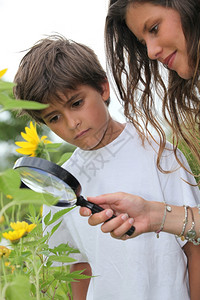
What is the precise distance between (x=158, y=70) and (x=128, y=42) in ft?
0.50

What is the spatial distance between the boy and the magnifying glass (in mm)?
343

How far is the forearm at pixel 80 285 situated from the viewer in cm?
134

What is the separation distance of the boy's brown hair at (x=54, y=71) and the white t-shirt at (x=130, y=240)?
240 millimetres

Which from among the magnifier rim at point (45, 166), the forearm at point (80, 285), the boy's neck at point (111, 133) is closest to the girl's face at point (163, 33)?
the boy's neck at point (111, 133)

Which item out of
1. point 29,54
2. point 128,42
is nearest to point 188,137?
point 128,42

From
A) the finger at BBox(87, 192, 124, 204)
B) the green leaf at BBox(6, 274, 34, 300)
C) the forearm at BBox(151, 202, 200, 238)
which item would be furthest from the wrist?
the green leaf at BBox(6, 274, 34, 300)

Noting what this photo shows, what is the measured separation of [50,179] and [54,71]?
21.9 inches

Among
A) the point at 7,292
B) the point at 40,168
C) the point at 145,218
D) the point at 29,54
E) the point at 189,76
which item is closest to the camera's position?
the point at 7,292

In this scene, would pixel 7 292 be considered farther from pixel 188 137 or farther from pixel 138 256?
pixel 188 137

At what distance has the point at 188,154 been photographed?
58.3 inches

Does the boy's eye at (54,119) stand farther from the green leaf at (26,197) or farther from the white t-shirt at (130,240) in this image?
the green leaf at (26,197)

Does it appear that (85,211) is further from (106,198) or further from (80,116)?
(80,116)

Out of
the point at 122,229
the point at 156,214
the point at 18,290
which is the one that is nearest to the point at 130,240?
the point at 156,214

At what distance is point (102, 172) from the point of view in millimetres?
1312
